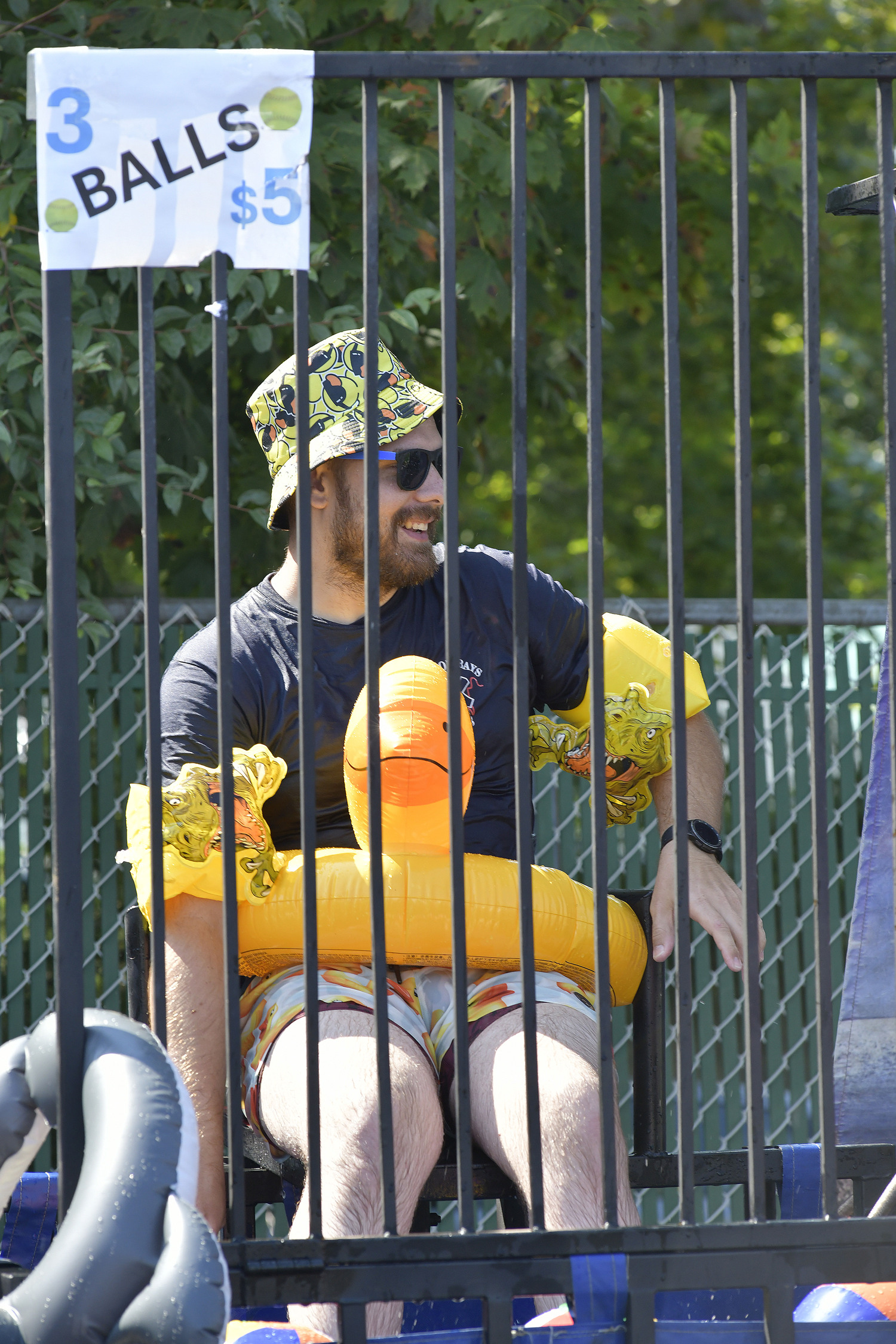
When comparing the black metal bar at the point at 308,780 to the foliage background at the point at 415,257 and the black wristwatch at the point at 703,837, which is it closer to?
the black wristwatch at the point at 703,837


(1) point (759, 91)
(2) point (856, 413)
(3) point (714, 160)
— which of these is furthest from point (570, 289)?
(2) point (856, 413)

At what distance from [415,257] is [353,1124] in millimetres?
2942

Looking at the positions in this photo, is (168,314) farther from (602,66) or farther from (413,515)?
(602,66)

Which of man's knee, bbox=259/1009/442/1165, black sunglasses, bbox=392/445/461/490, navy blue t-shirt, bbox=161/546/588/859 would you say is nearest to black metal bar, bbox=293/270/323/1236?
man's knee, bbox=259/1009/442/1165

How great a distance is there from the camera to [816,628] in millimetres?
1775

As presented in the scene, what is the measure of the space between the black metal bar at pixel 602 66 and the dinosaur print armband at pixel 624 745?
1040 millimetres

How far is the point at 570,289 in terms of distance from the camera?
5.00 metres

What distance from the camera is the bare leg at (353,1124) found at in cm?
192

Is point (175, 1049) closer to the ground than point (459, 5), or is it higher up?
closer to the ground

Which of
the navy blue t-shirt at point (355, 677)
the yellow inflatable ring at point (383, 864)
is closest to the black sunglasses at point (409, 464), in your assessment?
the navy blue t-shirt at point (355, 677)

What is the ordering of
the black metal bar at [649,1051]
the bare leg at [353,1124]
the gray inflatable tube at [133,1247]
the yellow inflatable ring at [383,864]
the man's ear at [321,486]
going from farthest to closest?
the man's ear at [321,486] < the black metal bar at [649,1051] < the yellow inflatable ring at [383,864] < the bare leg at [353,1124] < the gray inflatable tube at [133,1247]

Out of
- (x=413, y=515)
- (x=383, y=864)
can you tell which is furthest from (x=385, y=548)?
(x=383, y=864)

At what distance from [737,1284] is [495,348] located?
370 centimetres

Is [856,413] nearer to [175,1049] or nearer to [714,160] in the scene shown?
[714,160]
